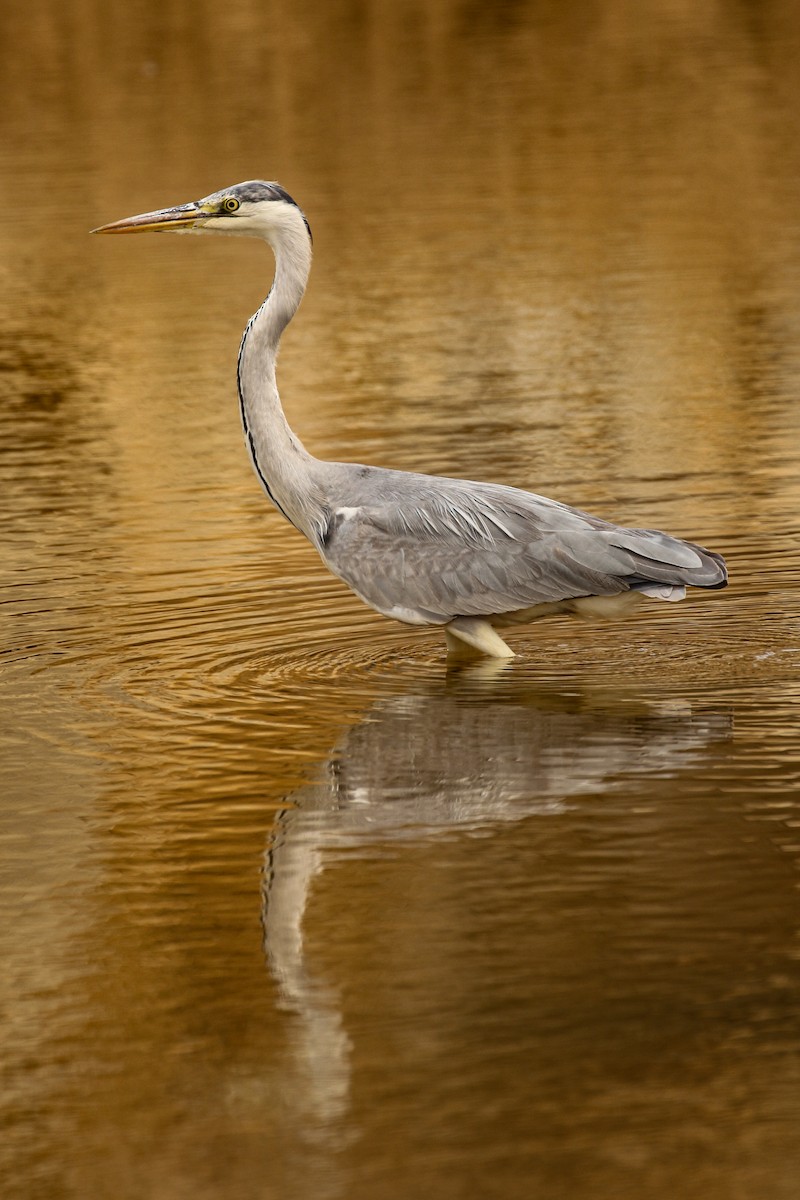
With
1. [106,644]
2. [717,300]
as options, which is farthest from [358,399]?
[106,644]

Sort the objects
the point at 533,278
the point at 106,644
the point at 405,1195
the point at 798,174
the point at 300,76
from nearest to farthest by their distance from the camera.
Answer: the point at 405,1195 < the point at 106,644 < the point at 533,278 < the point at 798,174 < the point at 300,76

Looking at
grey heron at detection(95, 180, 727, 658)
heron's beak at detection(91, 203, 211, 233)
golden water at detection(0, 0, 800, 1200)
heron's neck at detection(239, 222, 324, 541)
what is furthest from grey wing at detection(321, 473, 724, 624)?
heron's beak at detection(91, 203, 211, 233)

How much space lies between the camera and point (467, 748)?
8.23m

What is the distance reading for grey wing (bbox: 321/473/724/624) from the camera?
893 centimetres

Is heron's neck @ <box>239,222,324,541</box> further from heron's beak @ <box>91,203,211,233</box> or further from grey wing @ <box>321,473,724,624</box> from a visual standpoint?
heron's beak @ <box>91,203,211,233</box>

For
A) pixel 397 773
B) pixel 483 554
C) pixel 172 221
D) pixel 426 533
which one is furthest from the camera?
pixel 172 221

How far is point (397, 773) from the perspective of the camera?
7965 mm

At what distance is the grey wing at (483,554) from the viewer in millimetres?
8930

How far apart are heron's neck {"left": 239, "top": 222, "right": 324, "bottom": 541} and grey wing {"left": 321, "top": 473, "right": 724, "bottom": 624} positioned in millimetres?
225

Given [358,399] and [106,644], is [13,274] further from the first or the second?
[106,644]

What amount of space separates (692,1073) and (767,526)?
19.6 feet

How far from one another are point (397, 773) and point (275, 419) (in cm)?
221

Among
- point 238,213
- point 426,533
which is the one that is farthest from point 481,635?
point 238,213

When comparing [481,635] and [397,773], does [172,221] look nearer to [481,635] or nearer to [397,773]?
[481,635]
